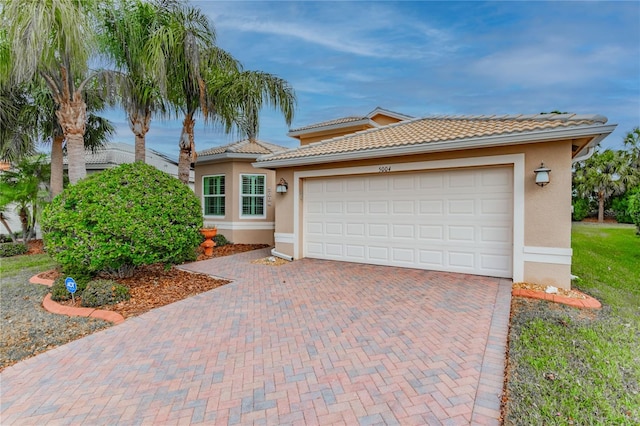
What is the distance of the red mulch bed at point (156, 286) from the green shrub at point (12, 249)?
235 inches

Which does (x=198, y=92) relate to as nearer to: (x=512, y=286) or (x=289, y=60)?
(x=289, y=60)

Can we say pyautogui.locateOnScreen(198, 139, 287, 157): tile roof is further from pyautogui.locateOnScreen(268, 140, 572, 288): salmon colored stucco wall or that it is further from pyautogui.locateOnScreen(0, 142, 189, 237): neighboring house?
pyautogui.locateOnScreen(268, 140, 572, 288): salmon colored stucco wall

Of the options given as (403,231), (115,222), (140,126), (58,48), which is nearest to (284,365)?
(115,222)

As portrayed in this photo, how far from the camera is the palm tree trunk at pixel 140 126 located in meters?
10.4

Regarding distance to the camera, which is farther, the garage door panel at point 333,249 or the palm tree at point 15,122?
the palm tree at point 15,122

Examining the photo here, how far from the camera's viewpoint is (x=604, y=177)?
29.6m

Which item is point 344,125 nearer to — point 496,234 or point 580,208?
point 496,234

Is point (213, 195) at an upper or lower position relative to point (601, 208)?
upper

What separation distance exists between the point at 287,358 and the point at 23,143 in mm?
14736

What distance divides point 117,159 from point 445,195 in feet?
58.4

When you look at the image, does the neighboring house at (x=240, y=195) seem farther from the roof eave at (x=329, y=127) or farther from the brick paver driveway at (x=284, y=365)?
the brick paver driveway at (x=284, y=365)

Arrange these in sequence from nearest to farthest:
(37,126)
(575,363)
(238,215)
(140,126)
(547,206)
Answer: (575,363) → (547,206) → (140,126) → (37,126) → (238,215)

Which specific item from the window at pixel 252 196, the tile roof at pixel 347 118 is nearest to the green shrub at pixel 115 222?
the window at pixel 252 196

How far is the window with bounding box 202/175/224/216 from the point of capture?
14.6 meters
